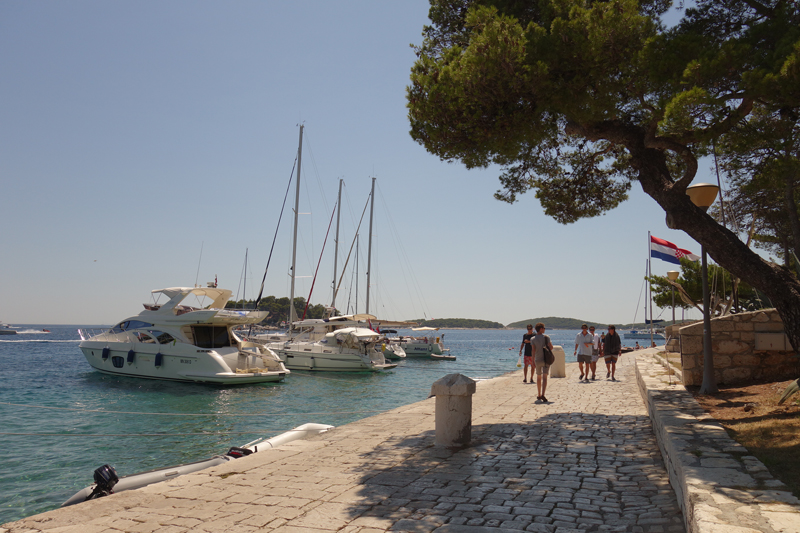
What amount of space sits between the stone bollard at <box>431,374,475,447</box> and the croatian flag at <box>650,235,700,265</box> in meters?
15.6

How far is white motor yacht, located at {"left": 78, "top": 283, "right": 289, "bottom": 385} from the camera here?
20.4m

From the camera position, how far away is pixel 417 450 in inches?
249

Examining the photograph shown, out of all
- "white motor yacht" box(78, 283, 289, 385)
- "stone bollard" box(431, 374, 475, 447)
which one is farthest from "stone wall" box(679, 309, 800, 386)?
"white motor yacht" box(78, 283, 289, 385)

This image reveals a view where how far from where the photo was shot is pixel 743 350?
890 cm

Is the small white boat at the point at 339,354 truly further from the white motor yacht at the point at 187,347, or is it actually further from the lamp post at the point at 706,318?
the lamp post at the point at 706,318

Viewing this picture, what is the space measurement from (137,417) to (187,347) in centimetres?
650

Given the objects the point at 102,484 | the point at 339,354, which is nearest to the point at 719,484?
the point at 102,484

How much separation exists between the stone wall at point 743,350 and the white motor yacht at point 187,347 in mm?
16092

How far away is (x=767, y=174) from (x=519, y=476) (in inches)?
196

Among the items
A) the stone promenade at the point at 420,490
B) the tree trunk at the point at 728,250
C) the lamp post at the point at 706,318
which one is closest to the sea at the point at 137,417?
the stone promenade at the point at 420,490

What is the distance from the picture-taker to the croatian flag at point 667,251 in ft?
62.3

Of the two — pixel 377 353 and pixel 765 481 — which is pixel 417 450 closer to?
pixel 765 481

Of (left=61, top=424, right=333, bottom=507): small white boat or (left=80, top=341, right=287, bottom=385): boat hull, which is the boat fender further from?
(left=80, top=341, right=287, bottom=385): boat hull

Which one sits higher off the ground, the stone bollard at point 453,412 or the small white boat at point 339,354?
the stone bollard at point 453,412
